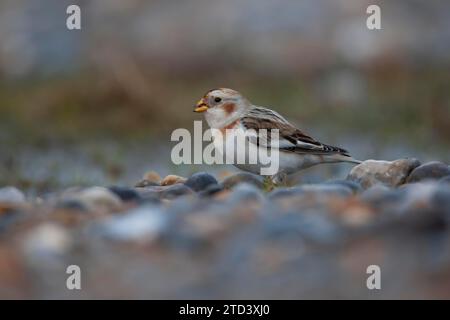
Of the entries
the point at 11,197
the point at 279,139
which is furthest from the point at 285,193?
the point at 11,197

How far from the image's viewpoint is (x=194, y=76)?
1474 centimetres

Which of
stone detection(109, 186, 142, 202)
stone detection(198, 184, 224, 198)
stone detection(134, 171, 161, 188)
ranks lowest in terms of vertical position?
stone detection(109, 186, 142, 202)

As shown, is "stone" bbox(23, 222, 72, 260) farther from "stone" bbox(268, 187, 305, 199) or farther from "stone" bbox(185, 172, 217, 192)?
"stone" bbox(185, 172, 217, 192)

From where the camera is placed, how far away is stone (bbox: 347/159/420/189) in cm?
664

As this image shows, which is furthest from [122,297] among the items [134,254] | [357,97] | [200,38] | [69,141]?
[200,38]

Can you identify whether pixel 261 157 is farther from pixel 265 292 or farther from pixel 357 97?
pixel 357 97

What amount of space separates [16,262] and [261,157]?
260 centimetres

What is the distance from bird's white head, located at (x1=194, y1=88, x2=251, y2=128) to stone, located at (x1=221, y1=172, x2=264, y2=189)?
→ 61 cm

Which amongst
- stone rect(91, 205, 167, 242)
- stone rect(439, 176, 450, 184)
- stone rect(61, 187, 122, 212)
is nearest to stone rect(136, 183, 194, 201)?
stone rect(61, 187, 122, 212)

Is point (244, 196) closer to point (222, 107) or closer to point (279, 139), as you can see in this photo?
point (279, 139)

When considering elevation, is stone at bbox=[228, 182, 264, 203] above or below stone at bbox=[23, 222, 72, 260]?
above

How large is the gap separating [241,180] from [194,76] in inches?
318

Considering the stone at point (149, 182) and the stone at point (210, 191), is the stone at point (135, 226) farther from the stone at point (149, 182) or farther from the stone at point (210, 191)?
the stone at point (149, 182)

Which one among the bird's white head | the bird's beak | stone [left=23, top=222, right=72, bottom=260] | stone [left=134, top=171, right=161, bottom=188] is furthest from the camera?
the bird's beak
